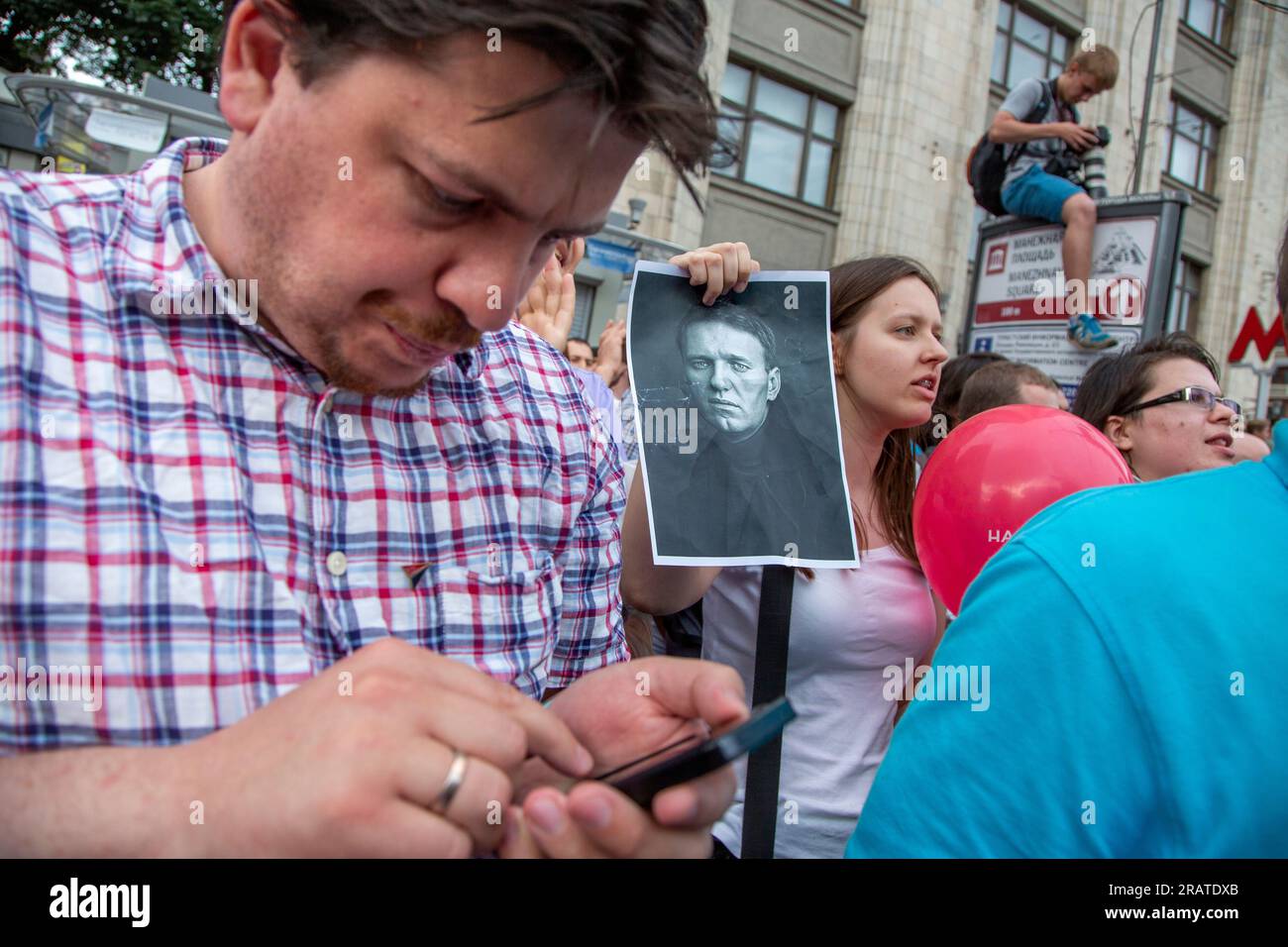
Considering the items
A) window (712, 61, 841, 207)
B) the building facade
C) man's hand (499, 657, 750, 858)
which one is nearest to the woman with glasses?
man's hand (499, 657, 750, 858)

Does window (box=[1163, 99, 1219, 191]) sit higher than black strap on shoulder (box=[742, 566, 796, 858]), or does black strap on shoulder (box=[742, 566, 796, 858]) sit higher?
window (box=[1163, 99, 1219, 191])

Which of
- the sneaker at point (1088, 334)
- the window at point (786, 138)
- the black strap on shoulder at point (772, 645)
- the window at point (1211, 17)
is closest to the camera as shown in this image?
the black strap on shoulder at point (772, 645)

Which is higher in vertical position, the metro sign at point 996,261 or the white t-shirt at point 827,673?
the metro sign at point 996,261

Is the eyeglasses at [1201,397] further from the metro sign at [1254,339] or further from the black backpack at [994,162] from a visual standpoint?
the metro sign at [1254,339]

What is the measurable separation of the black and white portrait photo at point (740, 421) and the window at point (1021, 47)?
16.4 metres

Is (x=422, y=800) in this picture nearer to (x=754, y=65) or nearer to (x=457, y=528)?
(x=457, y=528)

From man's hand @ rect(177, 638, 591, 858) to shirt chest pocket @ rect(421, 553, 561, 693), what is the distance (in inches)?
14.8

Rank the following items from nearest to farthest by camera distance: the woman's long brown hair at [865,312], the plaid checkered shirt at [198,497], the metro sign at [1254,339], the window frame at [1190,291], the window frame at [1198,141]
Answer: the plaid checkered shirt at [198,497]
the woman's long brown hair at [865,312]
the metro sign at [1254,339]
the window frame at [1198,141]
the window frame at [1190,291]

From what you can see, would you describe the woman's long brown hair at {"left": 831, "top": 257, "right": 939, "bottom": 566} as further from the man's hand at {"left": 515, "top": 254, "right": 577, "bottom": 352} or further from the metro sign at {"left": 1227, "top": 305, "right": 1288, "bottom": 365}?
the metro sign at {"left": 1227, "top": 305, "right": 1288, "bottom": 365}

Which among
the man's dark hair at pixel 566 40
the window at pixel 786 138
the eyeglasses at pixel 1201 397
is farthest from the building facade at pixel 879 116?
the man's dark hair at pixel 566 40

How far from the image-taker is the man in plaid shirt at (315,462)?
725 millimetres

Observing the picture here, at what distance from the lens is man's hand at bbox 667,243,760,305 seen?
180 centimetres
